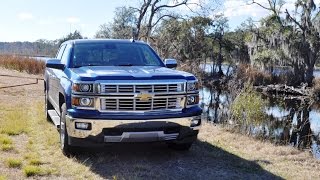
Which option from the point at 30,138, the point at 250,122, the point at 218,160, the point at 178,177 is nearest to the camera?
the point at 178,177

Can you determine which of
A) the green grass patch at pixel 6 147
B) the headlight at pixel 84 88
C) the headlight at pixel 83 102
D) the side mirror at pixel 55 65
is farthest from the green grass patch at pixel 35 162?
the side mirror at pixel 55 65

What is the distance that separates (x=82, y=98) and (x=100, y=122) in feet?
1.46

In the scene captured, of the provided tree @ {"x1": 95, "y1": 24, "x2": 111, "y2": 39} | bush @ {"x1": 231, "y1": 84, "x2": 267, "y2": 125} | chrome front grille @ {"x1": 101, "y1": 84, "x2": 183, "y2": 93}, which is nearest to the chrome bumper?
chrome front grille @ {"x1": 101, "y1": 84, "x2": 183, "y2": 93}

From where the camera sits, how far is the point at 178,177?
235 inches

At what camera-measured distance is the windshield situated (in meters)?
7.49

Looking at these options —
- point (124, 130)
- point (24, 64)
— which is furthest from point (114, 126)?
point (24, 64)

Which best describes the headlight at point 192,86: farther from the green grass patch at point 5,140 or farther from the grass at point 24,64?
the grass at point 24,64

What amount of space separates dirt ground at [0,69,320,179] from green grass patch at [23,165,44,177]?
0.12 feet

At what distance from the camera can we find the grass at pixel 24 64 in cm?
2788

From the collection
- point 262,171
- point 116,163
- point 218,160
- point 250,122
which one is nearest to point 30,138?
point 116,163

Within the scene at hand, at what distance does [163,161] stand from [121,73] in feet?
5.18

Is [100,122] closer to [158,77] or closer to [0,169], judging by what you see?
[158,77]

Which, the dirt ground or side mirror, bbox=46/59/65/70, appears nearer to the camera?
the dirt ground

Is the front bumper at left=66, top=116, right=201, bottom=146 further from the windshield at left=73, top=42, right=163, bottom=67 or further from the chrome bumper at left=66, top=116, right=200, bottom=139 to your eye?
the windshield at left=73, top=42, right=163, bottom=67
